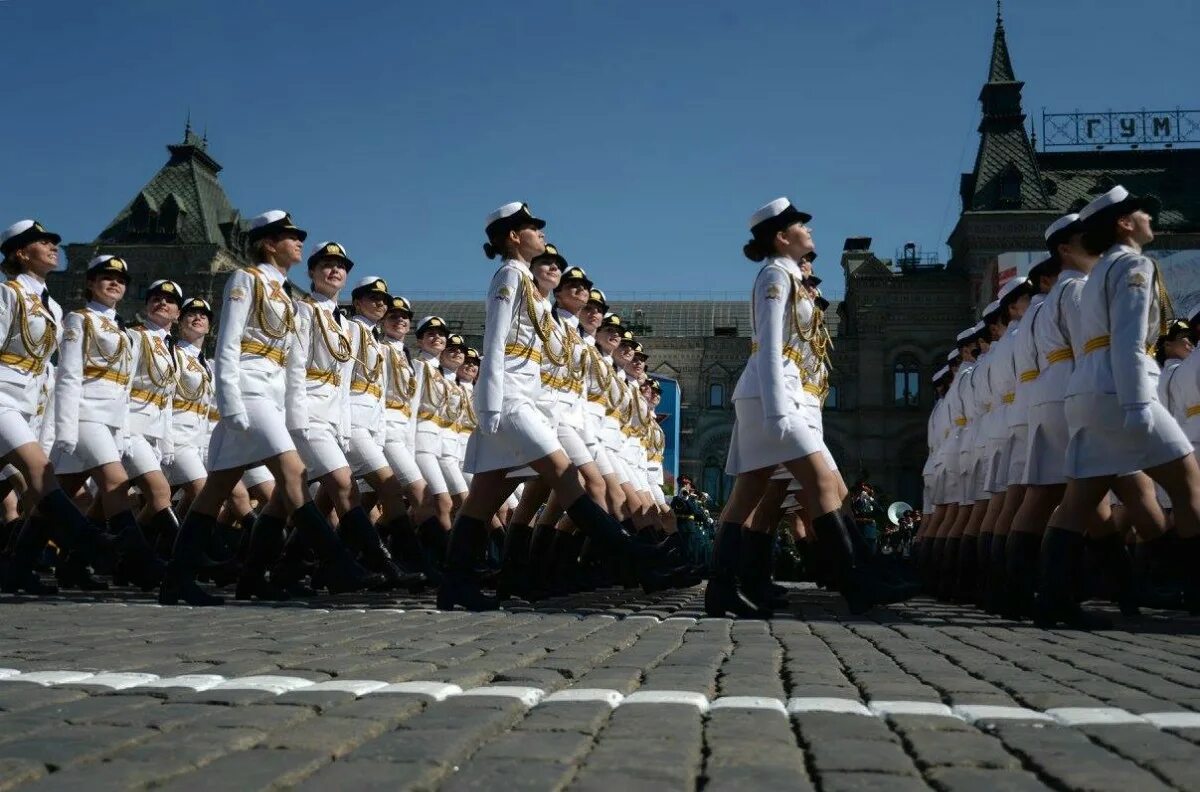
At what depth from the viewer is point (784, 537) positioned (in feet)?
68.8

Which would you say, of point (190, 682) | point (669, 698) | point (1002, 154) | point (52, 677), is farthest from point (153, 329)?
point (1002, 154)

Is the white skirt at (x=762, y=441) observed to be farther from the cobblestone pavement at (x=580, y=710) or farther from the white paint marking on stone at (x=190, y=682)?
the white paint marking on stone at (x=190, y=682)

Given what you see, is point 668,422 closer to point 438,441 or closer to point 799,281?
point 438,441

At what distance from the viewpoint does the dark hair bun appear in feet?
27.1

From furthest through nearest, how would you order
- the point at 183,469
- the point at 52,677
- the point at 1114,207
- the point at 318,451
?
1. the point at 183,469
2. the point at 318,451
3. the point at 1114,207
4. the point at 52,677

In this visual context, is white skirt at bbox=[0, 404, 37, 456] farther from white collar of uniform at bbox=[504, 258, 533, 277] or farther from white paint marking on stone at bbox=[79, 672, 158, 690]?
white paint marking on stone at bbox=[79, 672, 158, 690]

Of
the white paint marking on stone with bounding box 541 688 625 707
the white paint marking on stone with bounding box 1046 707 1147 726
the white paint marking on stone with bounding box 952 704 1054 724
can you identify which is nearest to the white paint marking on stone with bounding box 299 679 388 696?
the white paint marking on stone with bounding box 541 688 625 707

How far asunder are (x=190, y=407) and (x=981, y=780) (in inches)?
446

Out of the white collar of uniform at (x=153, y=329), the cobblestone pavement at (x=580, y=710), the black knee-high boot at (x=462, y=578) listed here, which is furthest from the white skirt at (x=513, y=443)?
the white collar of uniform at (x=153, y=329)

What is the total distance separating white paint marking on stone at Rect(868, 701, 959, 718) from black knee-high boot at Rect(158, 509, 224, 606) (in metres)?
5.59

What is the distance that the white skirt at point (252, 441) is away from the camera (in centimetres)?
838

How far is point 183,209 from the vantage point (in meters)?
64.2

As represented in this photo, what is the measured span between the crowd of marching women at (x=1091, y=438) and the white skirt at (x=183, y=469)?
6.70 metres

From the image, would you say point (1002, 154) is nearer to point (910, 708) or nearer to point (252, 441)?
point (252, 441)
